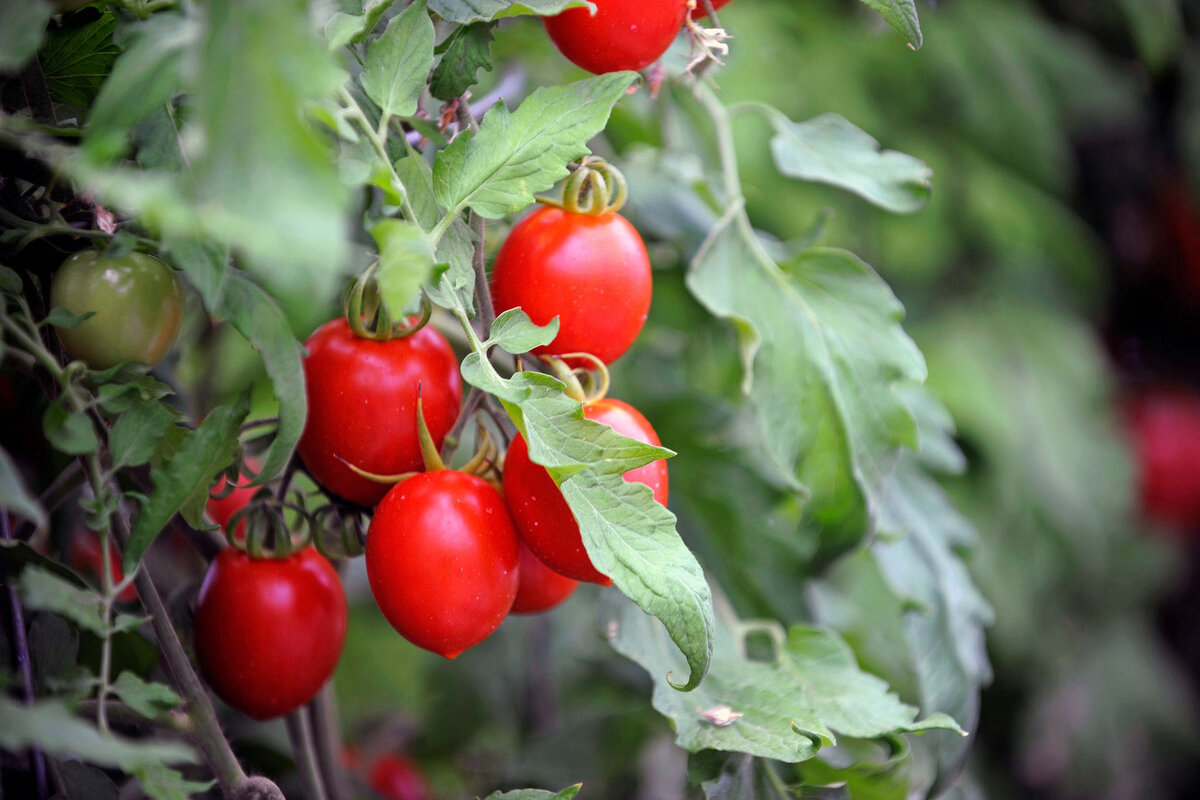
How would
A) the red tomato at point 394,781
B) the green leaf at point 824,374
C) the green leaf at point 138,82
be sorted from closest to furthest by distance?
the green leaf at point 138,82
the green leaf at point 824,374
the red tomato at point 394,781

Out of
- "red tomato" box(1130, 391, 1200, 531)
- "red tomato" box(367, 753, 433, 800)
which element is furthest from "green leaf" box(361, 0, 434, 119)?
"red tomato" box(1130, 391, 1200, 531)

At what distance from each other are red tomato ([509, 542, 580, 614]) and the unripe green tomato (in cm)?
15

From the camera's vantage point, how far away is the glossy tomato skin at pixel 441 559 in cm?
30

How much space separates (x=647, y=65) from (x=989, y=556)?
2.42 ft

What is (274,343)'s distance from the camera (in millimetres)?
274

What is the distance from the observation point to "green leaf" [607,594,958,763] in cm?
33

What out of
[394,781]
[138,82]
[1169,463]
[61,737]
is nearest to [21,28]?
[138,82]

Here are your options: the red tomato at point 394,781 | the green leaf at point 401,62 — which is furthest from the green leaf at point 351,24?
the red tomato at point 394,781

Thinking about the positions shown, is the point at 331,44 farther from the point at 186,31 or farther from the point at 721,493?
the point at 721,493

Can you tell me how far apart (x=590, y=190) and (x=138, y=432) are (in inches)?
6.9

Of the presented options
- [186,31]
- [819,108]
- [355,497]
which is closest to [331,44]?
[186,31]

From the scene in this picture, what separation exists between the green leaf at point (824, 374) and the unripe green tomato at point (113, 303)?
21 centimetres

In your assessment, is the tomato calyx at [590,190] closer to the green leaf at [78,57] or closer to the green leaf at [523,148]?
the green leaf at [523,148]

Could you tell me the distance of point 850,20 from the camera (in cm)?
103
